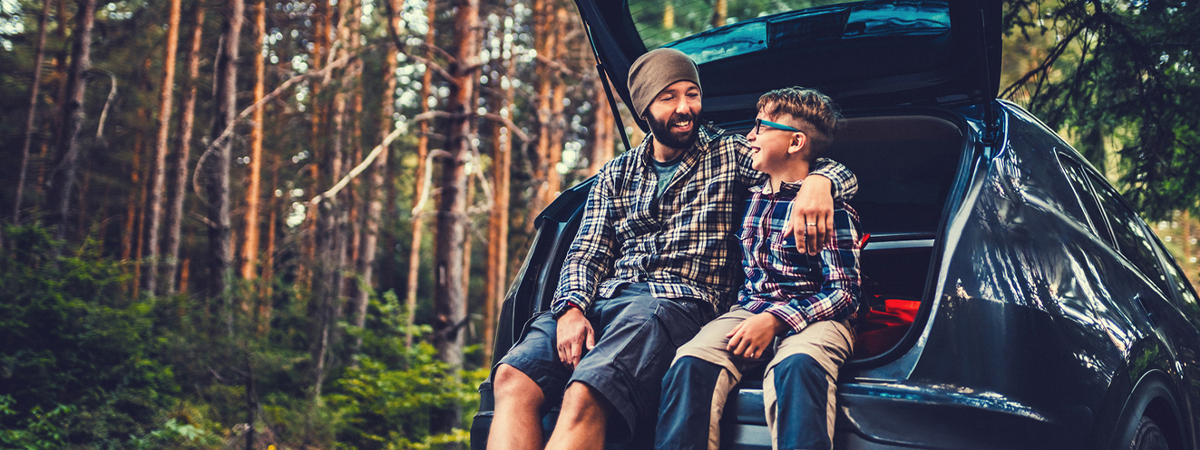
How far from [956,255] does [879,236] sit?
1.44m

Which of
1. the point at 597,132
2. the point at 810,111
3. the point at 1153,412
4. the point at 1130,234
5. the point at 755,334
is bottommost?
the point at 1153,412

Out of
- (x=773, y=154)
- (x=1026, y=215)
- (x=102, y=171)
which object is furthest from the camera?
(x=102, y=171)

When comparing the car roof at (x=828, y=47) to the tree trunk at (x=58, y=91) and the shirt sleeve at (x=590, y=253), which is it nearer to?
the shirt sleeve at (x=590, y=253)

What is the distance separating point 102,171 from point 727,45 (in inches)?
960

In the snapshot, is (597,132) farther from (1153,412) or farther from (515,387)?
(1153,412)

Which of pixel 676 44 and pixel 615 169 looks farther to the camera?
pixel 676 44

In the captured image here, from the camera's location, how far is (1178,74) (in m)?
4.11

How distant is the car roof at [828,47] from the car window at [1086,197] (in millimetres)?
323

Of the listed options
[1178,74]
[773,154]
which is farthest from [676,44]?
[1178,74]

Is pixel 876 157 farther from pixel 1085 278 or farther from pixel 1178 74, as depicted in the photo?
pixel 1178 74

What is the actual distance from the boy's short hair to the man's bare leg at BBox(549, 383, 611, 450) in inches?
38.7

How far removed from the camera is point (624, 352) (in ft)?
6.61

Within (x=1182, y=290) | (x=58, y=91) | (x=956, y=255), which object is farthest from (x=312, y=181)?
(x=956, y=255)

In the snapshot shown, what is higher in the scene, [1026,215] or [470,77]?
[470,77]
